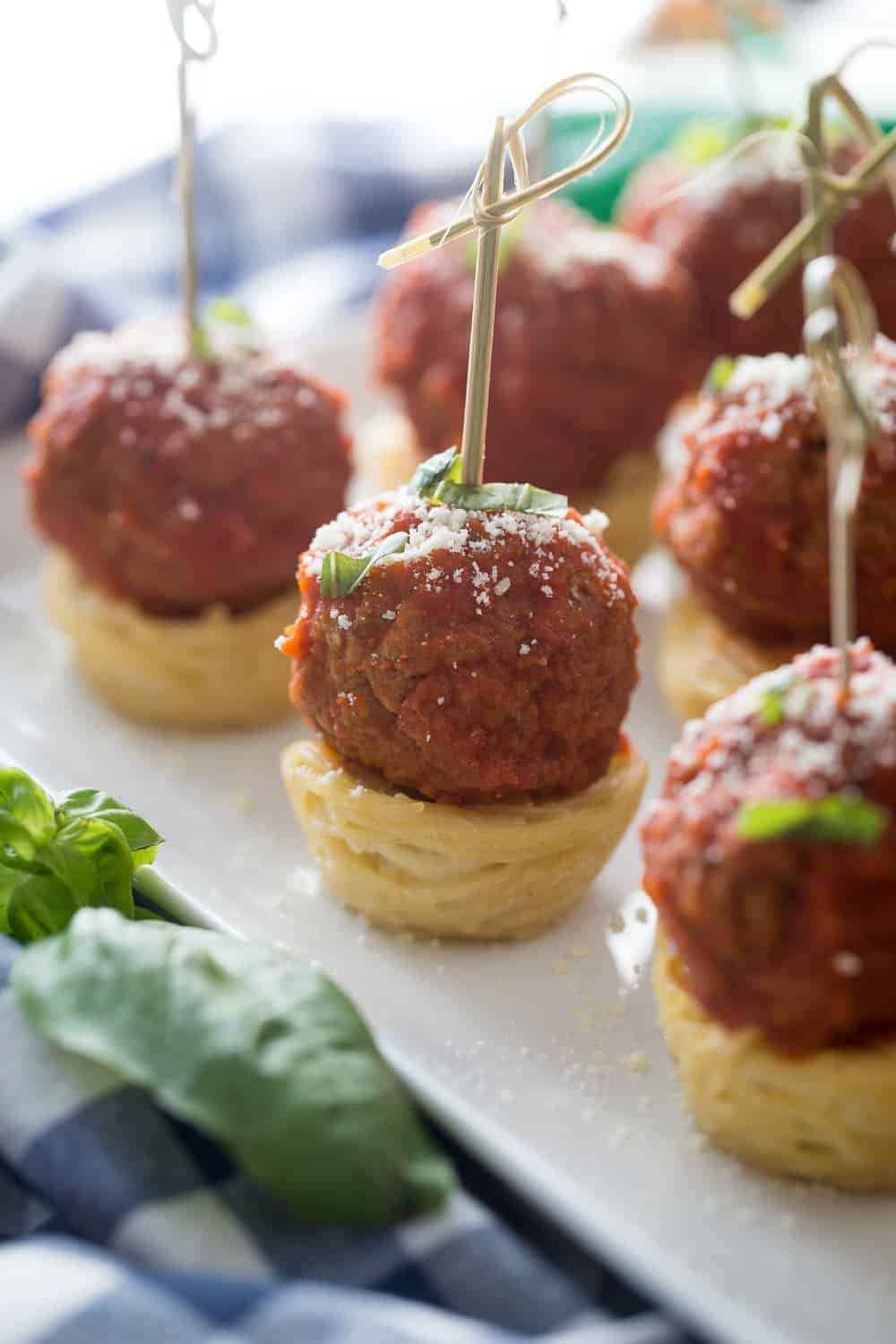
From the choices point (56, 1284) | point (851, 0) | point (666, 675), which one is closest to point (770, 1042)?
point (56, 1284)

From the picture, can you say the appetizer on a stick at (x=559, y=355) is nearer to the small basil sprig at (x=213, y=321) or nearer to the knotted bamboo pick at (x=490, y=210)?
the small basil sprig at (x=213, y=321)

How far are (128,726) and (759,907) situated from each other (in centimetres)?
214

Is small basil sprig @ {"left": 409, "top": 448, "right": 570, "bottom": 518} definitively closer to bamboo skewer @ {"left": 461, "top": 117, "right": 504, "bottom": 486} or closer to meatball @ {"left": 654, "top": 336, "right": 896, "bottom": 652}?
bamboo skewer @ {"left": 461, "top": 117, "right": 504, "bottom": 486}

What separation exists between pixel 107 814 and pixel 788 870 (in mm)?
1268

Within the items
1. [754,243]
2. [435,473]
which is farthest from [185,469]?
[754,243]

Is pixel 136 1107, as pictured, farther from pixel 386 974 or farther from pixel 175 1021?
pixel 386 974

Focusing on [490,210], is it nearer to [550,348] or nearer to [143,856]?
[143,856]

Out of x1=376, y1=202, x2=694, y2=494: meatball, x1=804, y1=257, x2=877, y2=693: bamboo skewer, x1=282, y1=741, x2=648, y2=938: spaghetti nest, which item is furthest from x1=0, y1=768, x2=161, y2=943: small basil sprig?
x1=376, y1=202, x2=694, y2=494: meatball

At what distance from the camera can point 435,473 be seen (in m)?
3.03

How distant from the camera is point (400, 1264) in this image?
89.4 inches

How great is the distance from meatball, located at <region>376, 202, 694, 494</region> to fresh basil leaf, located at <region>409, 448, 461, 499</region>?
4.32ft

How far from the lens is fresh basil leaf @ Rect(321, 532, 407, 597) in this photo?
9.46 feet

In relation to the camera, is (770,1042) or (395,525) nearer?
(770,1042)

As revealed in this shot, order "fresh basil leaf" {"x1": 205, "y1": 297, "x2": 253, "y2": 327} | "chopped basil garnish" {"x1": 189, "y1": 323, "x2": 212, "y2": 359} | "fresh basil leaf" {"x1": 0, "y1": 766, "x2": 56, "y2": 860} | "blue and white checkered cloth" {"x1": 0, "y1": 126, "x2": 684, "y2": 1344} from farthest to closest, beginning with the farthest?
"fresh basil leaf" {"x1": 205, "y1": 297, "x2": 253, "y2": 327} < "chopped basil garnish" {"x1": 189, "y1": 323, "x2": 212, "y2": 359} < "fresh basil leaf" {"x1": 0, "y1": 766, "x2": 56, "y2": 860} < "blue and white checkered cloth" {"x1": 0, "y1": 126, "x2": 684, "y2": 1344}
